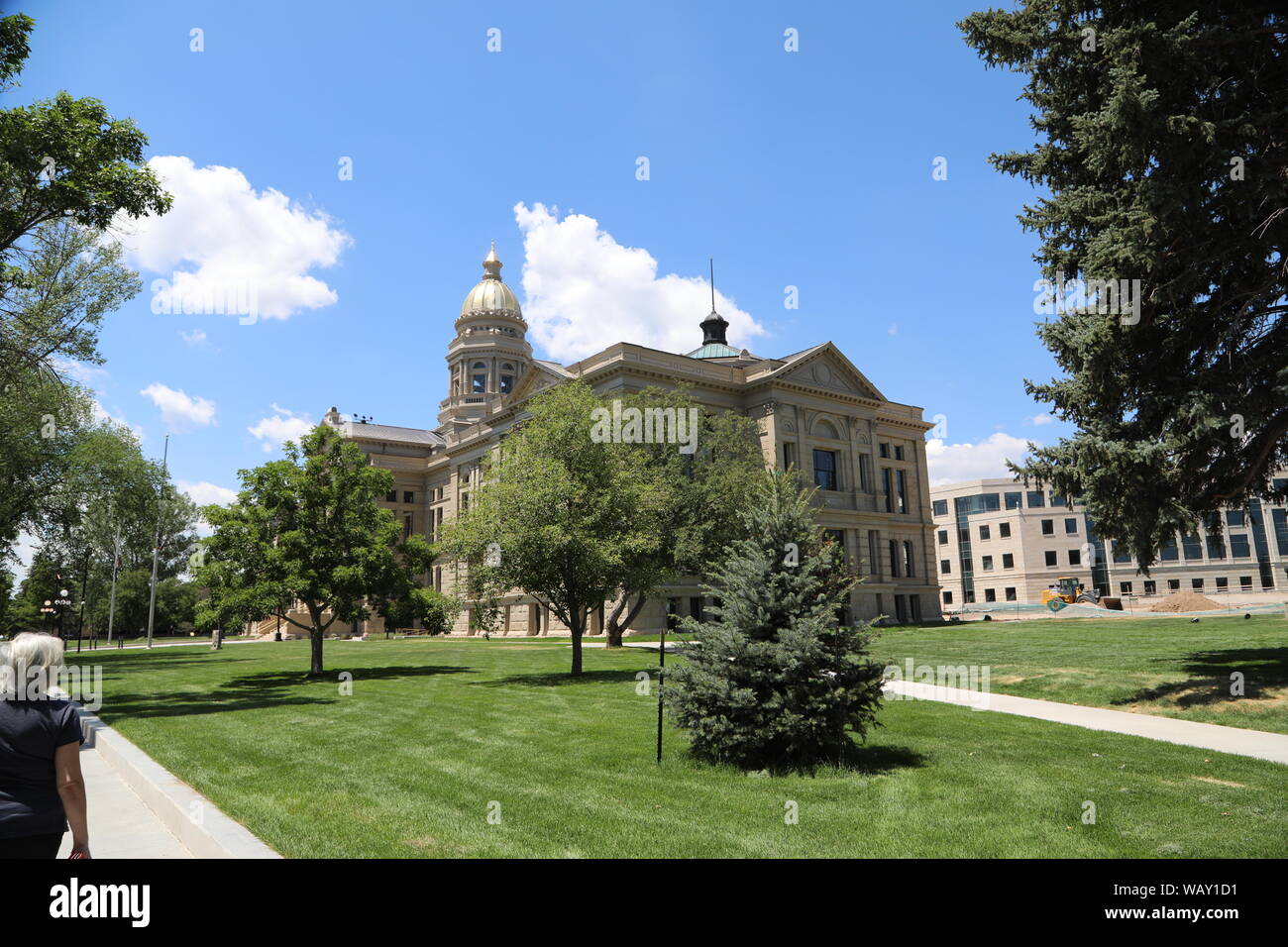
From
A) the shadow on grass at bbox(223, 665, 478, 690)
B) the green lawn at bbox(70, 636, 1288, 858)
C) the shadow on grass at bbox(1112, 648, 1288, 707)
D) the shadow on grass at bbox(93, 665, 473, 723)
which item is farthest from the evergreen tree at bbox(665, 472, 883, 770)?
the shadow on grass at bbox(223, 665, 478, 690)

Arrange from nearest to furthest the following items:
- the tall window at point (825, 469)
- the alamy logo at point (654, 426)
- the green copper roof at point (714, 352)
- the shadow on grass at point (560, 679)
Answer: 1. the shadow on grass at point (560, 679)
2. the alamy logo at point (654, 426)
3. the tall window at point (825, 469)
4. the green copper roof at point (714, 352)

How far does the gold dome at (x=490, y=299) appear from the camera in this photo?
307ft

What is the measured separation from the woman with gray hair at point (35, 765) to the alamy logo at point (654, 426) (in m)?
25.9

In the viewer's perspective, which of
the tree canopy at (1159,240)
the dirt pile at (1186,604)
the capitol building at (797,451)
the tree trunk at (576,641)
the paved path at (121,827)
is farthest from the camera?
the dirt pile at (1186,604)

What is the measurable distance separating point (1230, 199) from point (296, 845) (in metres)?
17.7

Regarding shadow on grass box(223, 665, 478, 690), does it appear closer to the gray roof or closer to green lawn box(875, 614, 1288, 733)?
green lawn box(875, 614, 1288, 733)

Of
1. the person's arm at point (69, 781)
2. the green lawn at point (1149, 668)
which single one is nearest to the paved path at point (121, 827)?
the person's arm at point (69, 781)

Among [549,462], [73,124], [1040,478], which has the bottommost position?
[1040,478]

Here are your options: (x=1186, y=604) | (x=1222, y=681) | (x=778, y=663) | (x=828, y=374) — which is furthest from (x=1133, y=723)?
(x=1186, y=604)
